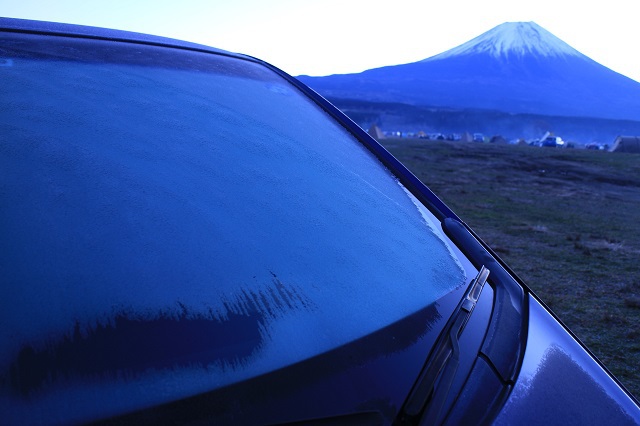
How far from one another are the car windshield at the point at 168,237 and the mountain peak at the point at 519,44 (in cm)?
18759

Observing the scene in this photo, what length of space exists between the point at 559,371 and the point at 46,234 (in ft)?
2.86

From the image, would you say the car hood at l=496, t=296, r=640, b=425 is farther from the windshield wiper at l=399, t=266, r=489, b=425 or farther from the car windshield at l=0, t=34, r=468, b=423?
the car windshield at l=0, t=34, r=468, b=423

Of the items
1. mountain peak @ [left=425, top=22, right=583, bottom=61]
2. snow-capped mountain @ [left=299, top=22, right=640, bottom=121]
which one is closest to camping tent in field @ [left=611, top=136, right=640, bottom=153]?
snow-capped mountain @ [left=299, top=22, right=640, bottom=121]

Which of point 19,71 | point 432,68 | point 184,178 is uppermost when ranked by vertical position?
point 432,68

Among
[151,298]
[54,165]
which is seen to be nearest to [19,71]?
[54,165]

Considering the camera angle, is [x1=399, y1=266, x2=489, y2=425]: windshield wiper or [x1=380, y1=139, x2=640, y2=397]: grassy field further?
[x1=380, y1=139, x2=640, y2=397]: grassy field

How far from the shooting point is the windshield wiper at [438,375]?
2.76ft

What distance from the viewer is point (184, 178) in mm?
1062

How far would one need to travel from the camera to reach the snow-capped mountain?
149 metres

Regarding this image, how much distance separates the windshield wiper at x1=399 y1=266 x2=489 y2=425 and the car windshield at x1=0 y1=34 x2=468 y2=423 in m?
0.07

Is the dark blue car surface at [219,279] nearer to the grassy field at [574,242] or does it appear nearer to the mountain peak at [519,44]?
the grassy field at [574,242]

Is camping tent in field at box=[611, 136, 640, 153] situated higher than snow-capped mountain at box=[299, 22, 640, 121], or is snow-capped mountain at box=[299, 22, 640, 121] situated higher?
snow-capped mountain at box=[299, 22, 640, 121]

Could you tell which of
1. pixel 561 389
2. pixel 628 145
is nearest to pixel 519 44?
pixel 628 145

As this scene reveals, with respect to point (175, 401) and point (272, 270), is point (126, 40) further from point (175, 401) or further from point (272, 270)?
point (175, 401)
